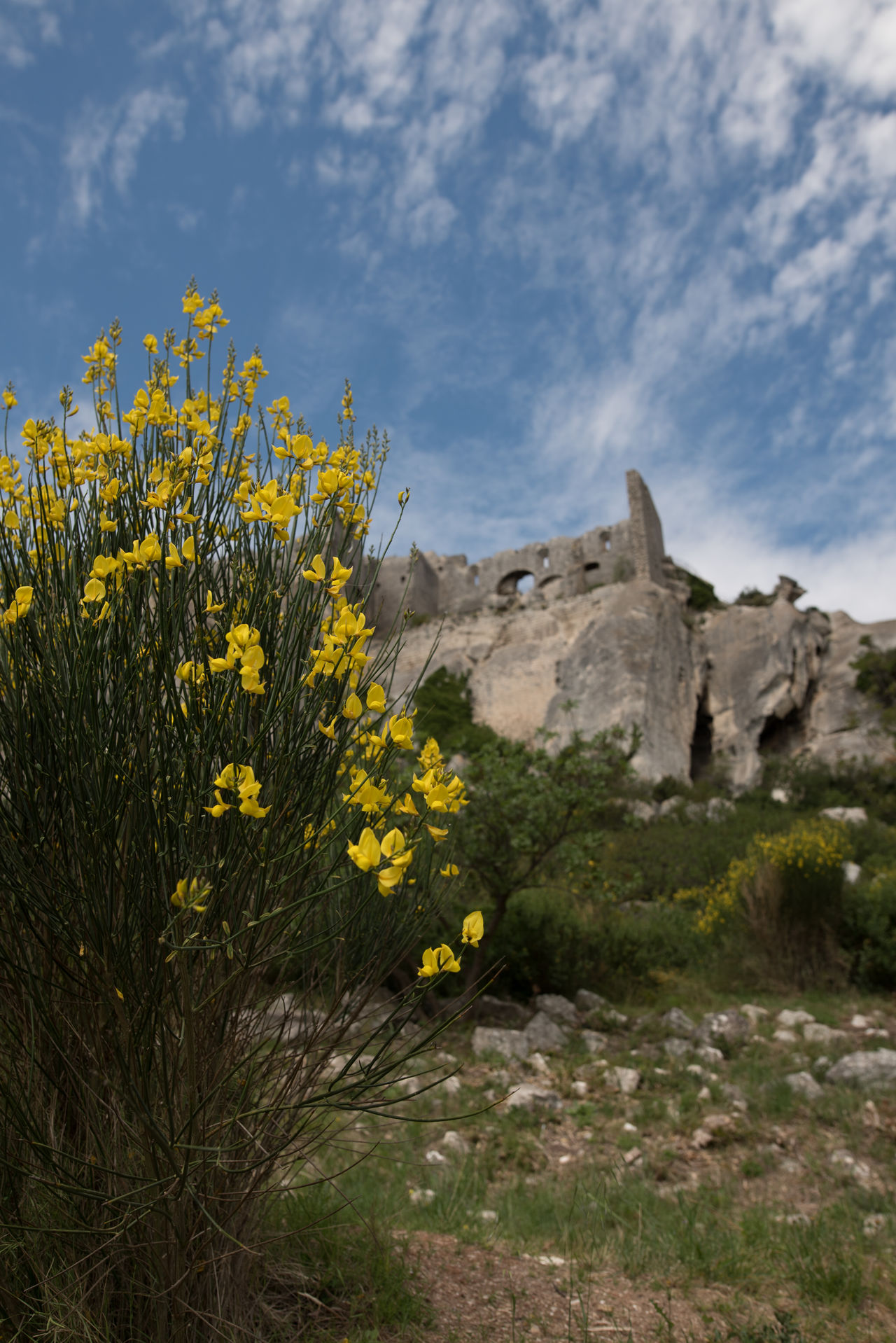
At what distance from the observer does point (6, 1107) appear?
5.50 feet

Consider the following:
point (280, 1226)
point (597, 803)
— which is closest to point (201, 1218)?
point (280, 1226)

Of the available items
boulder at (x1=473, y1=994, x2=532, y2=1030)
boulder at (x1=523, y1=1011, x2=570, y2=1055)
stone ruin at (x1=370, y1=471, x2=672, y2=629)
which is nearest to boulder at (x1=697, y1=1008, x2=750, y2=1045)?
boulder at (x1=523, y1=1011, x2=570, y2=1055)

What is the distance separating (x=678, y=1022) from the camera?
21.9 feet

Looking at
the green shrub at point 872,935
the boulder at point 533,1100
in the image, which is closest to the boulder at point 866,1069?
the boulder at point 533,1100

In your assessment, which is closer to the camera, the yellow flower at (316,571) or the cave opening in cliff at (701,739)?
the yellow flower at (316,571)

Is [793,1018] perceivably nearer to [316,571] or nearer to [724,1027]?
[724,1027]

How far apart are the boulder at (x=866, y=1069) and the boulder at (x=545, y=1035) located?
198 centimetres

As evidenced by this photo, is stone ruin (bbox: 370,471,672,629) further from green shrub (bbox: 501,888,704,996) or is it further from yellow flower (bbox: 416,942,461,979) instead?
yellow flower (bbox: 416,942,461,979)

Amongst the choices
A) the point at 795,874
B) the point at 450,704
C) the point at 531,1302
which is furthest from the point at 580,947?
the point at 450,704

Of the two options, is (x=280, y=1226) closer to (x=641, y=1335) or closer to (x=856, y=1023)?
(x=641, y=1335)

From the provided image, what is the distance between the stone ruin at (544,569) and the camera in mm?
29094

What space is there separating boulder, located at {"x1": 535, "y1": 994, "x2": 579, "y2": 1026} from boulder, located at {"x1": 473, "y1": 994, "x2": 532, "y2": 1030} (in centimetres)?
16

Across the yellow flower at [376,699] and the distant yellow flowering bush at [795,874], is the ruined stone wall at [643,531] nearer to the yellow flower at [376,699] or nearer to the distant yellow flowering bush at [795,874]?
the distant yellow flowering bush at [795,874]

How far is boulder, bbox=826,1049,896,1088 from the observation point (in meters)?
5.16
